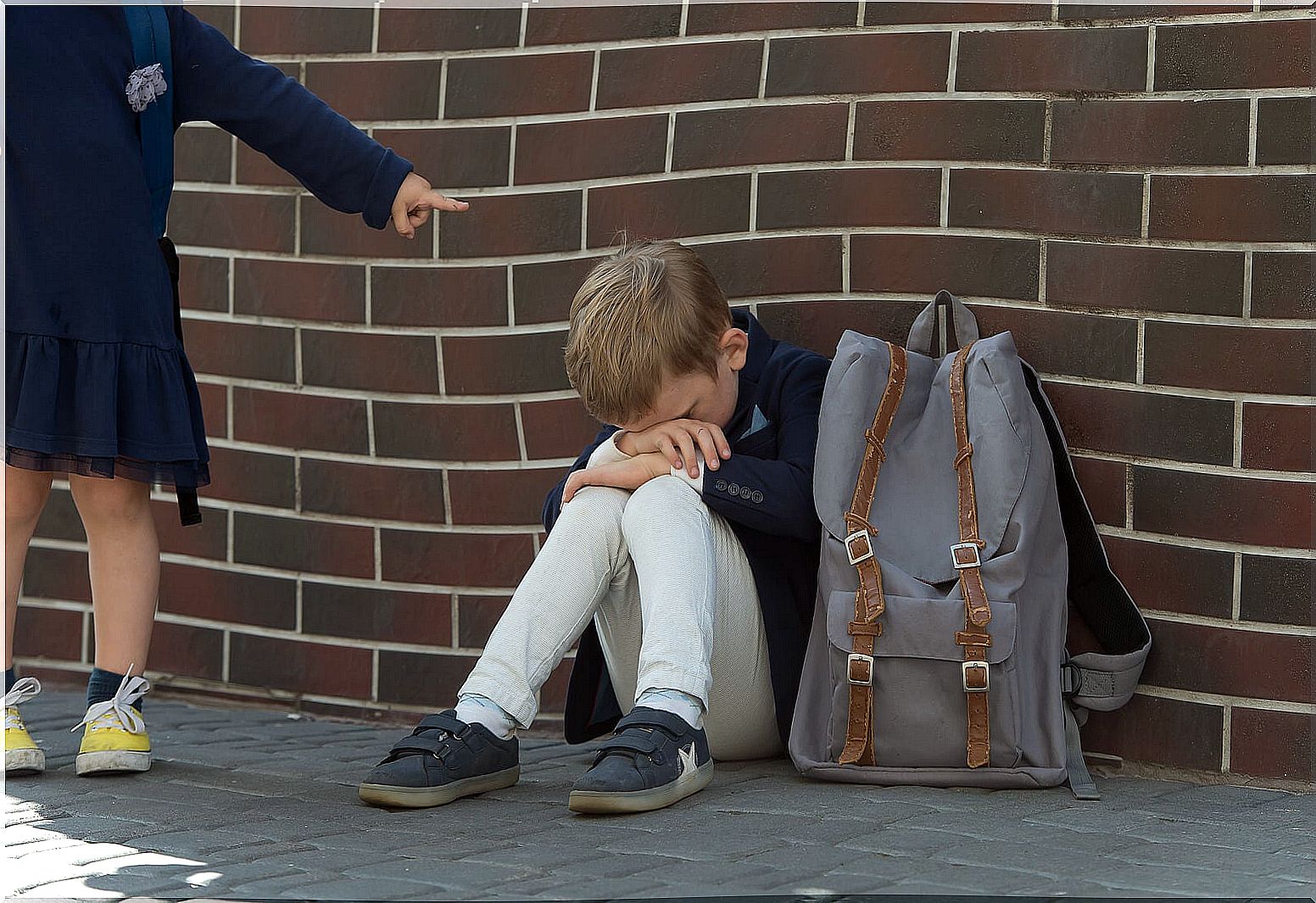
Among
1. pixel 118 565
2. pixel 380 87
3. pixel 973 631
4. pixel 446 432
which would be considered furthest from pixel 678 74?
pixel 118 565

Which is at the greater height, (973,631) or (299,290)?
(299,290)

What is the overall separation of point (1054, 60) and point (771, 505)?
3.21 feet

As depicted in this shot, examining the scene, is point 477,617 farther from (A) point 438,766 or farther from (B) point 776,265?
(B) point 776,265

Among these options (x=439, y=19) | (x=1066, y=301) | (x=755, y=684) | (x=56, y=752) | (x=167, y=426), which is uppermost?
(x=439, y=19)

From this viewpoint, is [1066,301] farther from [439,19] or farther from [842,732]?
[439,19]

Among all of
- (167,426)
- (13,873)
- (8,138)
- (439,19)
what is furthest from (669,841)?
(439,19)

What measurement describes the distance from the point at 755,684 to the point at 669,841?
55 centimetres

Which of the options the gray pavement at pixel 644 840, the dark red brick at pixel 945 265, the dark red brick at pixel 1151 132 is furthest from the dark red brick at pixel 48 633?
the dark red brick at pixel 1151 132

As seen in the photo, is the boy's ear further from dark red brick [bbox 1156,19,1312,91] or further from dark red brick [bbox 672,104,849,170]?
dark red brick [bbox 1156,19,1312,91]

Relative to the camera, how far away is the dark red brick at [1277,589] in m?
2.46

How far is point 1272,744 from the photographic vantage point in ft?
8.12

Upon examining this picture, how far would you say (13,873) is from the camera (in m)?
1.93

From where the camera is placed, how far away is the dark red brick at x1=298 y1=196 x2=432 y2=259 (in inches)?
125

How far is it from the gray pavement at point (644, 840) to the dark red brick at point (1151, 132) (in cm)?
110
